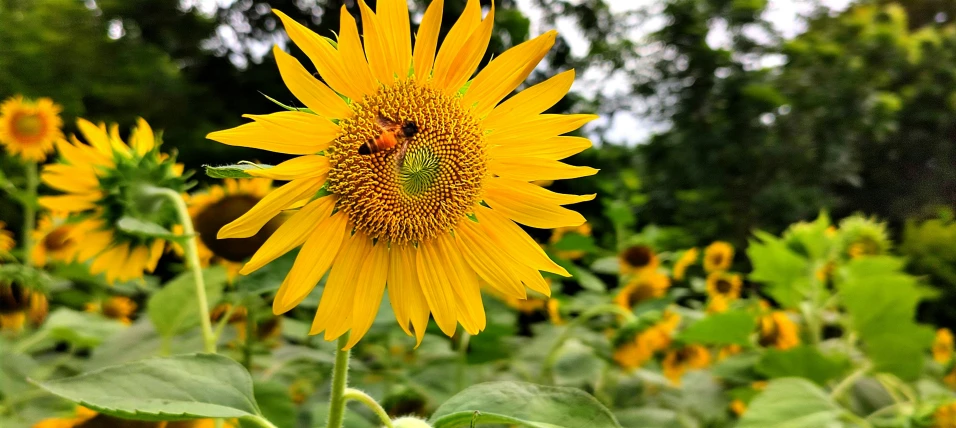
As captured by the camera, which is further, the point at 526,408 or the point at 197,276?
the point at 197,276

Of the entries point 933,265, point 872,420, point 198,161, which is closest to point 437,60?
point 872,420

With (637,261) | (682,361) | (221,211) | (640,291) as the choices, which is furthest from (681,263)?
(221,211)

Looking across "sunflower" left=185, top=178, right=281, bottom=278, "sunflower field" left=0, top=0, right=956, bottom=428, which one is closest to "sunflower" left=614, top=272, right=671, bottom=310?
"sunflower field" left=0, top=0, right=956, bottom=428

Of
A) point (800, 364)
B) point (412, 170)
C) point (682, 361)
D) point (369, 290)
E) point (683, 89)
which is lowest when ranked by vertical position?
point (682, 361)

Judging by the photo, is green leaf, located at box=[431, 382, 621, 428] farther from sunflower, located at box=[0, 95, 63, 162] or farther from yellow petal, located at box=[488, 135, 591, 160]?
sunflower, located at box=[0, 95, 63, 162]

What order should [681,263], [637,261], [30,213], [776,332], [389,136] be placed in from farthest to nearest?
[681,263]
[637,261]
[30,213]
[776,332]
[389,136]

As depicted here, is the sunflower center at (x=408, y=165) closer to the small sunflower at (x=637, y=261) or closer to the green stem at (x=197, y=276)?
the green stem at (x=197, y=276)

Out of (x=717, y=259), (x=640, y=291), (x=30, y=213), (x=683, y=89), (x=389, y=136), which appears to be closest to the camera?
(x=389, y=136)

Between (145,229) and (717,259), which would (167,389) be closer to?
(145,229)
